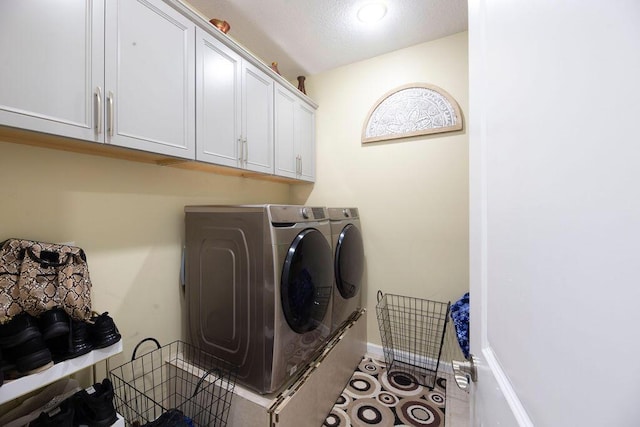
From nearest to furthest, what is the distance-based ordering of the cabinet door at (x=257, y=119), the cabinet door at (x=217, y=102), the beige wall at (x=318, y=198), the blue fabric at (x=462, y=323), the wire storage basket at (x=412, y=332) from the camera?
Answer: the beige wall at (x=318, y=198), the cabinet door at (x=217, y=102), the blue fabric at (x=462, y=323), the cabinet door at (x=257, y=119), the wire storage basket at (x=412, y=332)

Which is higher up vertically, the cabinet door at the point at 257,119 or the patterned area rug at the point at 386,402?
the cabinet door at the point at 257,119

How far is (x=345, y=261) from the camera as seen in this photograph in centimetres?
194

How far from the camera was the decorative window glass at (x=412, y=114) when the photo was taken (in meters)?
2.06

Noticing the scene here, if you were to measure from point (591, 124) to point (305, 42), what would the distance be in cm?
227

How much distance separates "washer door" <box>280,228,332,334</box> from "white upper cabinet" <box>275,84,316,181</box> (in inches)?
31.3

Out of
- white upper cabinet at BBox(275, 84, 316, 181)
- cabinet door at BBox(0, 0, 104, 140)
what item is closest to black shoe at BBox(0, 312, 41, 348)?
cabinet door at BBox(0, 0, 104, 140)

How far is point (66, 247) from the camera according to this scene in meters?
1.03

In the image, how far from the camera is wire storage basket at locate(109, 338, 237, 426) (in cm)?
130

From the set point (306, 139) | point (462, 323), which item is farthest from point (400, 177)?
point (462, 323)

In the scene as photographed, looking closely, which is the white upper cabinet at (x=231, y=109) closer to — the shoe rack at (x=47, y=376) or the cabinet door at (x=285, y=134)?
the cabinet door at (x=285, y=134)

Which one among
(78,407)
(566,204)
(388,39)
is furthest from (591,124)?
(388,39)

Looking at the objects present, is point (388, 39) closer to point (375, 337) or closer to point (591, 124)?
point (591, 124)

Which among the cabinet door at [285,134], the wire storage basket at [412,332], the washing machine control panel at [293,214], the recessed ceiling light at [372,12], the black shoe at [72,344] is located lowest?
the wire storage basket at [412,332]

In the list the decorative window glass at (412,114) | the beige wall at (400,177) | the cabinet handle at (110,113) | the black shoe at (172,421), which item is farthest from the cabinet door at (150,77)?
the decorative window glass at (412,114)
